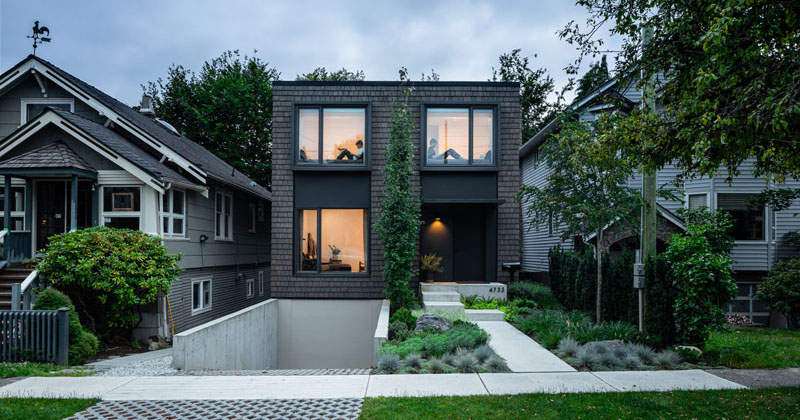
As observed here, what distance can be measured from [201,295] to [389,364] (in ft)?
32.8

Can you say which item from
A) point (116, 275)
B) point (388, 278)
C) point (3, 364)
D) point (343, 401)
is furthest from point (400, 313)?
point (3, 364)

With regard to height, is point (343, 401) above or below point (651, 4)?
below

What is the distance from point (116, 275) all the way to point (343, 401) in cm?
737

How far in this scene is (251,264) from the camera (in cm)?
2036

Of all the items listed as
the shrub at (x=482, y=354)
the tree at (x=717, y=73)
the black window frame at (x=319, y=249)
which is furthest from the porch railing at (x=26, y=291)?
the tree at (x=717, y=73)

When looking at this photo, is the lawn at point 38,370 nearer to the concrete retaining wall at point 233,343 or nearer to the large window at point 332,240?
the concrete retaining wall at point 233,343

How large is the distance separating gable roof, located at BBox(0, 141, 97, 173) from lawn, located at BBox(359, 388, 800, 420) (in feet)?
35.3

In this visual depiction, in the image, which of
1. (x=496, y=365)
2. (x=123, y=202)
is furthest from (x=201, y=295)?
(x=496, y=365)

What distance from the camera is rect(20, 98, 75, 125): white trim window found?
48.0 feet

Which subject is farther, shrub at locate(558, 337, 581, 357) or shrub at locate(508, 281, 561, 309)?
shrub at locate(508, 281, 561, 309)

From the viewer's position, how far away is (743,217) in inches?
630

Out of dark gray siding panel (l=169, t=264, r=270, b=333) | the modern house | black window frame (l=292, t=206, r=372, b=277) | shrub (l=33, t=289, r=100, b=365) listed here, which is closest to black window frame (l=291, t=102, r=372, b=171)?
the modern house

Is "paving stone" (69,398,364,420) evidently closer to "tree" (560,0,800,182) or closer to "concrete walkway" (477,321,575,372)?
"concrete walkway" (477,321,575,372)

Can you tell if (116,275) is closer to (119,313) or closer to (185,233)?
(119,313)
